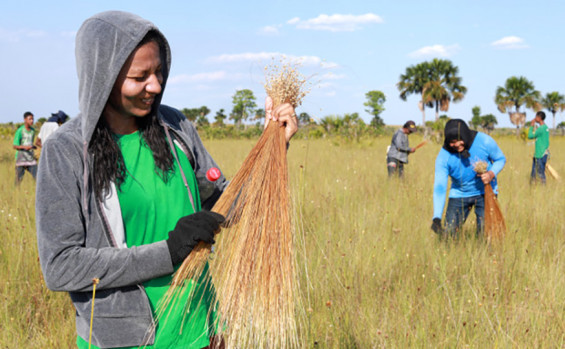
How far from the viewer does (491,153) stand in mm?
4398

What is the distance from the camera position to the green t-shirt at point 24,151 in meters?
7.57

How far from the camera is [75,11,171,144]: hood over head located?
116 cm

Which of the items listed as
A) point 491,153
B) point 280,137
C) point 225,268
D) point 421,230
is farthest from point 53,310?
point 491,153

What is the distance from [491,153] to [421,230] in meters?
1.09

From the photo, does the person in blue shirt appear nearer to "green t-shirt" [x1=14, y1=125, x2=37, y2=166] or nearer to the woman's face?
the woman's face

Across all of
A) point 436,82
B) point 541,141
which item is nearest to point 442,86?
point 436,82

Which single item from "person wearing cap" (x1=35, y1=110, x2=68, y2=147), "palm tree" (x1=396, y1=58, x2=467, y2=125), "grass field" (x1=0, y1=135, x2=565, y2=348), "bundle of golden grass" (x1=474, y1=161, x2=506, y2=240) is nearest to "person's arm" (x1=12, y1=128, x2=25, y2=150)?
"person wearing cap" (x1=35, y1=110, x2=68, y2=147)

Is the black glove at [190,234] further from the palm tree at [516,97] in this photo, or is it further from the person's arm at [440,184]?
the palm tree at [516,97]

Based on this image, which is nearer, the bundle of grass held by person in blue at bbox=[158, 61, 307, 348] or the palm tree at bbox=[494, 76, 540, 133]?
the bundle of grass held by person in blue at bbox=[158, 61, 307, 348]

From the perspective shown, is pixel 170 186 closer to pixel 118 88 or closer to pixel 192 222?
pixel 192 222

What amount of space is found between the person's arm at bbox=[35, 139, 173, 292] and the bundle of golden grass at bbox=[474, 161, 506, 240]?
358 centimetres

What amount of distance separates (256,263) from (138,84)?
2.14 ft

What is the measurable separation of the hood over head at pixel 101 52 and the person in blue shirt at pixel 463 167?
3700 millimetres

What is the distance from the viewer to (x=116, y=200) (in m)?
1.21
